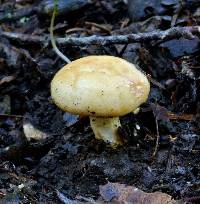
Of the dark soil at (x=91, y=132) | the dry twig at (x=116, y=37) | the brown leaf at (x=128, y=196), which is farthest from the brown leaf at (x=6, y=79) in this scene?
the brown leaf at (x=128, y=196)

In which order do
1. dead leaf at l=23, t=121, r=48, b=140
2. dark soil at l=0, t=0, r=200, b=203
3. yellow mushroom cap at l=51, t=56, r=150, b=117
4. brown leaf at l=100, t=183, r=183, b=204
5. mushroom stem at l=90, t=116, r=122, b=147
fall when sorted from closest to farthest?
brown leaf at l=100, t=183, r=183, b=204 < yellow mushroom cap at l=51, t=56, r=150, b=117 < dark soil at l=0, t=0, r=200, b=203 < mushroom stem at l=90, t=116, r=122, b=147 < dead leaf at l=23, t=121, r=48, b=140

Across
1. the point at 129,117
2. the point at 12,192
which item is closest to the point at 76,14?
the point at 129,117

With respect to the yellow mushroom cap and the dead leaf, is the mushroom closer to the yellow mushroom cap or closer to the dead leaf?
the yellow mushroom cap

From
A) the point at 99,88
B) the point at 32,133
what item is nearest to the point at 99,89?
the point at 99,88

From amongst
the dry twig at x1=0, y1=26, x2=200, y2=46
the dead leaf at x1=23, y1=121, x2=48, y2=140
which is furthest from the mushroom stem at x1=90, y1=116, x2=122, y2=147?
the dry twig at x1=0, y1=26, x2=200, y2=46

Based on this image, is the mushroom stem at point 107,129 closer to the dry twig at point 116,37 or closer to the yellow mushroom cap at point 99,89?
the yellow mushroom cap at point 99,89
